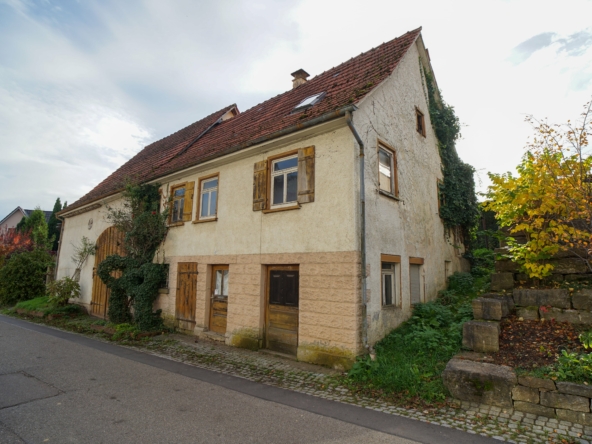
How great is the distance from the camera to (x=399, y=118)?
32.1ft

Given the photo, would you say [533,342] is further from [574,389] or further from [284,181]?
[284,181]

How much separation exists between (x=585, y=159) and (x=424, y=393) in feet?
16.5

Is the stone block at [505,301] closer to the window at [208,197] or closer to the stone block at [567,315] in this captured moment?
the stone block at [567,315]

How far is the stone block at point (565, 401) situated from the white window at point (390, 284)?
12.6ft

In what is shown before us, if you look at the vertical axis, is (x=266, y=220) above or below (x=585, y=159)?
below

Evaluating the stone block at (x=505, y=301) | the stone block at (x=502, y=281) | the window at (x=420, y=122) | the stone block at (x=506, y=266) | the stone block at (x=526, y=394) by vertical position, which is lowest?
the stone block at (x=526, y=394)

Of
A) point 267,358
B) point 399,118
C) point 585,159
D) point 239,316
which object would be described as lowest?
point 267,358

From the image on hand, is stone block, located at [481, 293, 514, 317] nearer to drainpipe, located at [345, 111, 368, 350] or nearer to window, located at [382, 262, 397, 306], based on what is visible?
window, located at [382, 262, 397, 306]

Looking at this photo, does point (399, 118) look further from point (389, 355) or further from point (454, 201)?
point (389, 355)

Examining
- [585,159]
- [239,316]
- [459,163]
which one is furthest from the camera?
[459,163]

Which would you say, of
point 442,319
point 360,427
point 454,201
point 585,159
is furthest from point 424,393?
point 454,201

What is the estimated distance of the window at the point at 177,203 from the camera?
38.3ft

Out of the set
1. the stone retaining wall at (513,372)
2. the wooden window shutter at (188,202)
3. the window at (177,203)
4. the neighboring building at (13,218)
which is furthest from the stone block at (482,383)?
the neighboring building at (13,218)

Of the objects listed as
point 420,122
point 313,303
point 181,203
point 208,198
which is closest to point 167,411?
point 313,303
